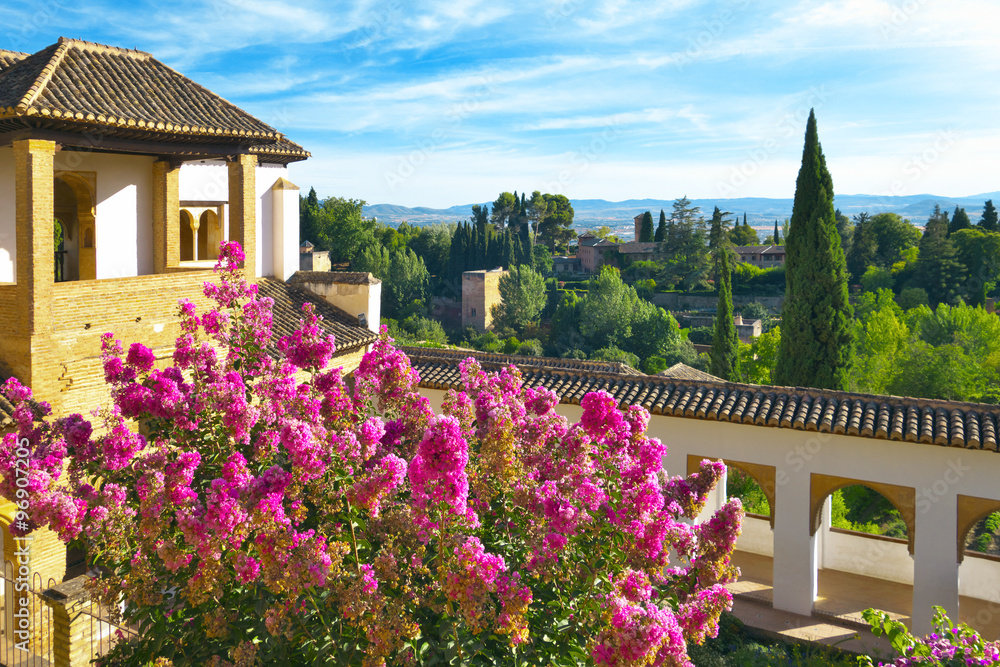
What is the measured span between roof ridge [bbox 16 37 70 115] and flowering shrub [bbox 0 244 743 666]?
17.8ft

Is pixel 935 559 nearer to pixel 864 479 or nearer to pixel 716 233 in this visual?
pixel 864 479

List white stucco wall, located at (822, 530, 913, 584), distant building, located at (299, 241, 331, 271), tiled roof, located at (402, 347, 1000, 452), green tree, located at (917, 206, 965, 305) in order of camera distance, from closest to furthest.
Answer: tiled roof, located at (402, 347, 1000, 452)
white stucco wall, located at (822, 530, 913, 584)
distant building, located at (299, 241, 331, 271)
green tree, located at (917, 206, 965, 305)

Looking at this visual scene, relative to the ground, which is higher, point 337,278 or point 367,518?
point 337,278

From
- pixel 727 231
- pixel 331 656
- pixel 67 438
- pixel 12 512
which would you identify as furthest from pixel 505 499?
pixel 727 231

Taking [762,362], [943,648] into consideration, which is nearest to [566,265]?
[762,362]

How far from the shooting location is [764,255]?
6212 centimetres

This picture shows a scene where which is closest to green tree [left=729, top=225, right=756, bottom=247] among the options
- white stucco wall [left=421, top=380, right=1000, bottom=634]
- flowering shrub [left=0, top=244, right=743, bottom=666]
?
white stucco wall [left=421, top=380, right=1000, bottom=634]

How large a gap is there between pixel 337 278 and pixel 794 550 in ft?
29.8

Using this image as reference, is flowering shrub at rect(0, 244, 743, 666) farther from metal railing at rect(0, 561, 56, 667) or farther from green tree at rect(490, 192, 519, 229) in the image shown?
green tree at rect(490, 192, 519, 229)

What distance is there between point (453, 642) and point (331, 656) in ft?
1.64

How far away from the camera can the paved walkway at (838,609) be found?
8828 mm

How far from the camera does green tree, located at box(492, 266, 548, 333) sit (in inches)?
1949

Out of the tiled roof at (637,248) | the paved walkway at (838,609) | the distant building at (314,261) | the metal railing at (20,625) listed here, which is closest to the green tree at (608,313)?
the tiled roof at (637,248)

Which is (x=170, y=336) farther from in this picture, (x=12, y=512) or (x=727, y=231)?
(x=727, y=231)
